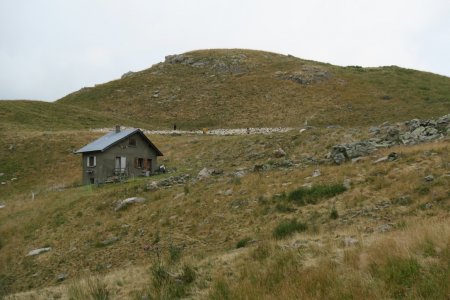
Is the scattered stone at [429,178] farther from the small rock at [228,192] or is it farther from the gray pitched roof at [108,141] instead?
the gray pitched roof at [108,141]

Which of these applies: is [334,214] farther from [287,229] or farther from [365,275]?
[365,275]

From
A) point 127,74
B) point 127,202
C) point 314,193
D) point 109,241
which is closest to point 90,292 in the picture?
point 109,241

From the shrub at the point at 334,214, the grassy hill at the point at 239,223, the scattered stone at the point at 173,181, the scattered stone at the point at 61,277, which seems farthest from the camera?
the scattered stone at the point at 173,181

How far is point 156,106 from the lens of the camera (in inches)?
3401

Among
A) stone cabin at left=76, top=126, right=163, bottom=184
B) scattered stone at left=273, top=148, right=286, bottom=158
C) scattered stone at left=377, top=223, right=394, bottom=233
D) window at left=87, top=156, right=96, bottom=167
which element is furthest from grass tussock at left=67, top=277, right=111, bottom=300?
window at left=87, top=156, right=96, bottom=167

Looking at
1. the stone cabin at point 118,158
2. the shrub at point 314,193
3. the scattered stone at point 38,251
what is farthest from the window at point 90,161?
the shrub at point 314,193

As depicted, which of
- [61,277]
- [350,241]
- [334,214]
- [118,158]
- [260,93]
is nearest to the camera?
[350,241]

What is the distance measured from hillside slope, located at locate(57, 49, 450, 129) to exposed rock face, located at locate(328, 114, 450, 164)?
33551 mm

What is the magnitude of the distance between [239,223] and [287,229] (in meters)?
3.77

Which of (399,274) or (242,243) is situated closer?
(399,274)

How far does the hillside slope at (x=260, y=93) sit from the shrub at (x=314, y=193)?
44.0m

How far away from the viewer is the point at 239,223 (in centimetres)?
1952

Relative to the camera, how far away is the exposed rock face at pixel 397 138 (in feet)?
81.8

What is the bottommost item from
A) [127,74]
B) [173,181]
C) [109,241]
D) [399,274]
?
[109,241]
